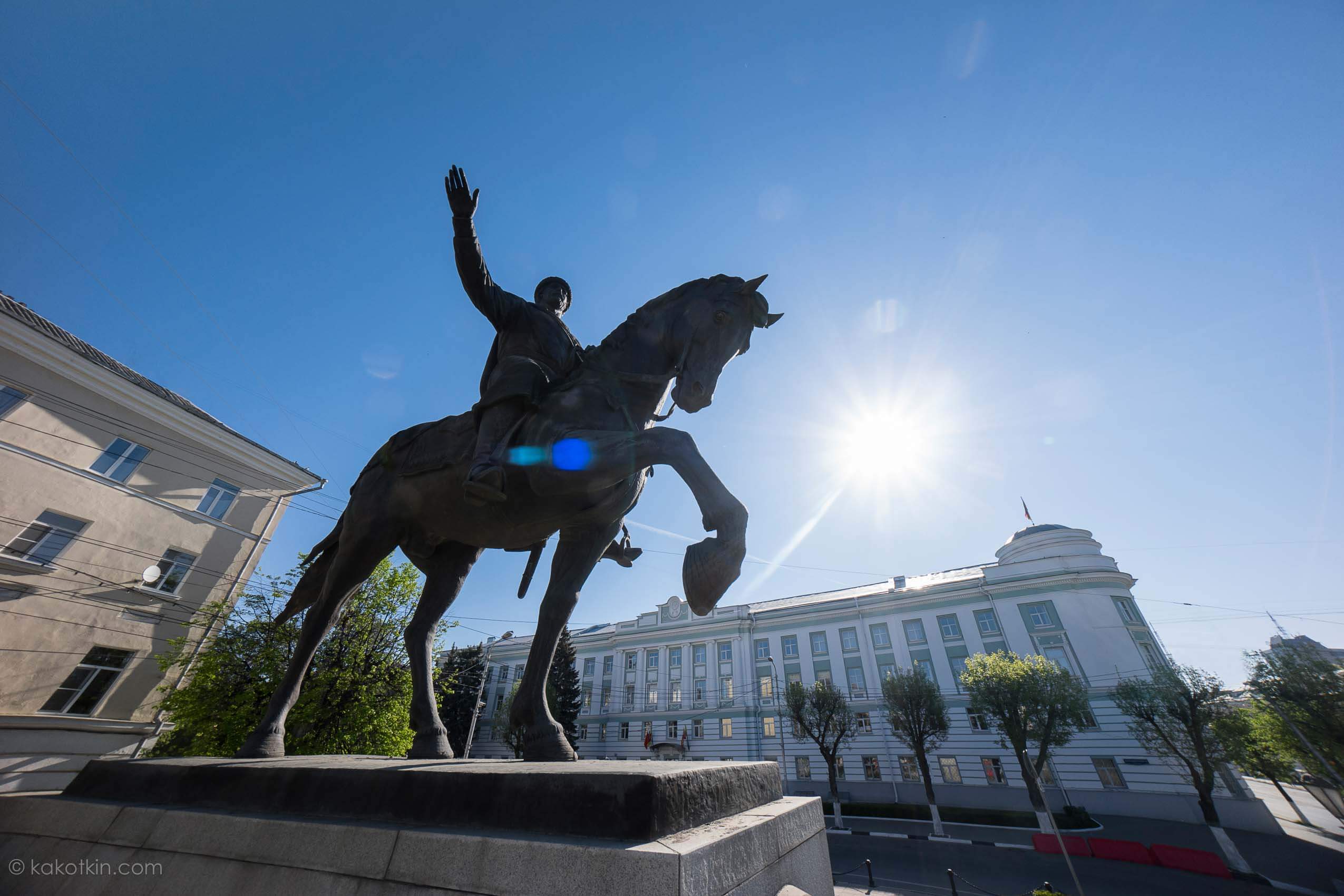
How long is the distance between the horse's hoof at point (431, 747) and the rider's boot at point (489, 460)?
154cm

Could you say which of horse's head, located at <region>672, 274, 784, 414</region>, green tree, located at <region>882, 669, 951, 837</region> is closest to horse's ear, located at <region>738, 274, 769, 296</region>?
horse's head, located at <region>672, 274, 784, 414</region>

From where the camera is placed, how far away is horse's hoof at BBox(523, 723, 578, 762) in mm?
2771

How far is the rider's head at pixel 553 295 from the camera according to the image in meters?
4.22

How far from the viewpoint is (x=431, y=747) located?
3.19 meters

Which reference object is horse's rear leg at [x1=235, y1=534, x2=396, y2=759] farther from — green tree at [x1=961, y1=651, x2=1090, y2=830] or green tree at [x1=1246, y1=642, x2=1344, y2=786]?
green tree at [x1=1246, y1=642, x2=1344, y2=786]

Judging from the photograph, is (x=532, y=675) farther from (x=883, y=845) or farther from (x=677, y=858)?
(x=883, y=845)

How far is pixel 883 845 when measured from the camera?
2241cm

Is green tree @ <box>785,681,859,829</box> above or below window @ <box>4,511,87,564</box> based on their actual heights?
below

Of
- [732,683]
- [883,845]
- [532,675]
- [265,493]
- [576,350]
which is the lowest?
[883,845]

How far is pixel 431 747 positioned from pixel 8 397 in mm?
21682

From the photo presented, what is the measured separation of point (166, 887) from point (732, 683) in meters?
43.0

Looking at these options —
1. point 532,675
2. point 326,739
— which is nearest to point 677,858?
point 532,675

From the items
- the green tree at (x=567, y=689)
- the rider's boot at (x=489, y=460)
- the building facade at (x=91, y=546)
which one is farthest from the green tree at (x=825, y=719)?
the rider's boot at (x=489, y=460)

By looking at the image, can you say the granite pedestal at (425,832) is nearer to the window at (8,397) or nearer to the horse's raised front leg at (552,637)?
the horse's raised front leg at (552,637)
